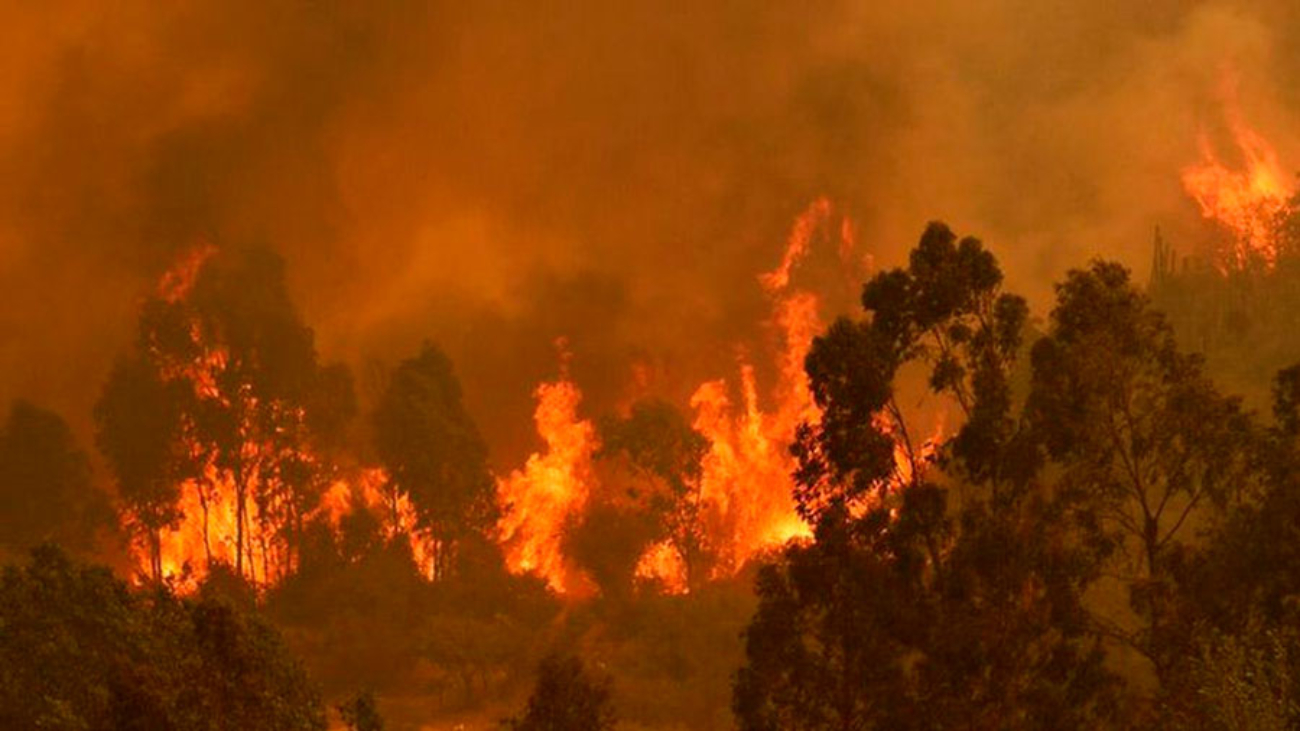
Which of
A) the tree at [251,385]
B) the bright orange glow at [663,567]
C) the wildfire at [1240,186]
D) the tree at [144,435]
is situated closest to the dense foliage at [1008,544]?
the bright orange glow at [663,567]

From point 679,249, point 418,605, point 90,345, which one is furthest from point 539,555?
point 90,345

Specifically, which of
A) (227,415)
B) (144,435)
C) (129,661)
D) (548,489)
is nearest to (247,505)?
(227,415)

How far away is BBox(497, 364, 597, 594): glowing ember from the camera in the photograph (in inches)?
3063

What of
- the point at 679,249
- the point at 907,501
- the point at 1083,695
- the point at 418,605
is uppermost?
the point at 679,249

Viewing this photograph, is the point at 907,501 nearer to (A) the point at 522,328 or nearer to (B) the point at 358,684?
(B) the point at 358,684

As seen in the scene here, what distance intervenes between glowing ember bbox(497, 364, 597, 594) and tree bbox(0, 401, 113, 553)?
23.1 meters

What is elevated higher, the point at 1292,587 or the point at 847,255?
→ the point at 847,255

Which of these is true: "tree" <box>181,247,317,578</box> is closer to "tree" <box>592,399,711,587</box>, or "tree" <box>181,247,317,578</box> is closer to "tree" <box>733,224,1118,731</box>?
"tree" <box>592,399,711,587</box>

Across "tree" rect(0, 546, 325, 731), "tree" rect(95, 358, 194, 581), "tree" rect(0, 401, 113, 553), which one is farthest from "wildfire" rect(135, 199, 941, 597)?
"tree" rect(0, 546, 325, 731)

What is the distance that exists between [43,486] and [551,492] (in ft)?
93.5

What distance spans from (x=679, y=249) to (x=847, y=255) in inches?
506

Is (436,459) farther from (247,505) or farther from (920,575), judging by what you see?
(920,575)

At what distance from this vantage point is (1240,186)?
94.2m

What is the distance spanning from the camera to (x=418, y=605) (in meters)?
66.4
